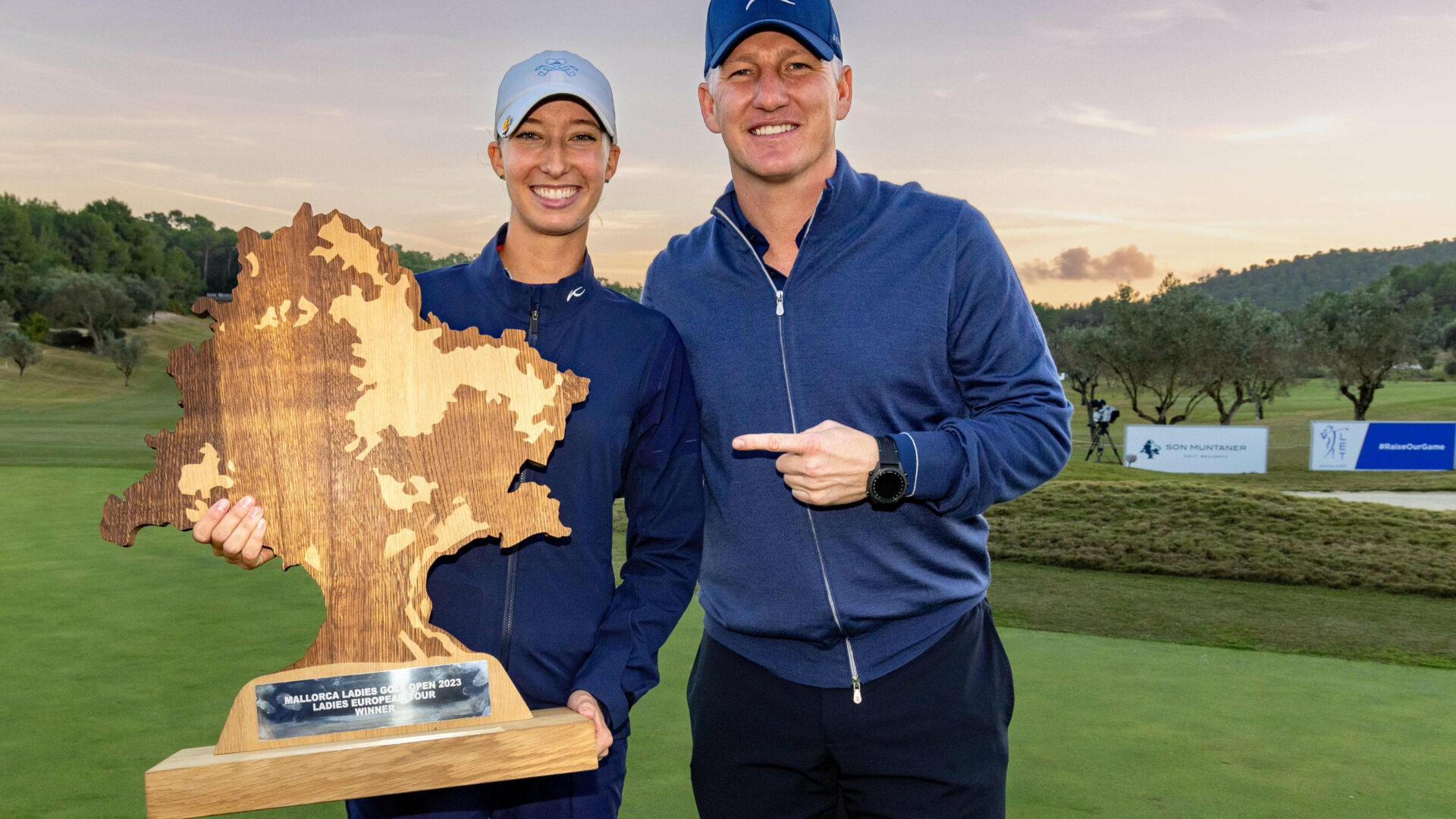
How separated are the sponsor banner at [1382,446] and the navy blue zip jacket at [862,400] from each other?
21.2 meters

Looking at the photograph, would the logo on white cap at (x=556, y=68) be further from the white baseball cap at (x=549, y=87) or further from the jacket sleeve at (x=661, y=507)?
the jacket sleeve at (x=661, y=507)

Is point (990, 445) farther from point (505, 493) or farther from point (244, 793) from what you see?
point (244, 793)

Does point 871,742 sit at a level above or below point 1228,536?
above

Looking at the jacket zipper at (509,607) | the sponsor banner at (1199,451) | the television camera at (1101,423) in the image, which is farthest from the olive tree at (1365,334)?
the jacket zipper at (509,607)

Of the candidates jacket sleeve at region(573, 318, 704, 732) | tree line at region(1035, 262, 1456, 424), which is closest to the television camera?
tree line at region(1035, 262, 1456, 424)

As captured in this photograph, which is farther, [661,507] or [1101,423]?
[1101,423]

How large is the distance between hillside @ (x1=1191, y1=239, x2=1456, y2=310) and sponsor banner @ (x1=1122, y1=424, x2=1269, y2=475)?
6273cm

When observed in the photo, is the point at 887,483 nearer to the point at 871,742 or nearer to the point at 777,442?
the point at 777,442

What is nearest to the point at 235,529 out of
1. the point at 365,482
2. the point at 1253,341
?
the point at 365,482

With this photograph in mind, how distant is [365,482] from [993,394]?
4.17 ft

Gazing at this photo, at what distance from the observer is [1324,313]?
3219 centimetres

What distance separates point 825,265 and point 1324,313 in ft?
116

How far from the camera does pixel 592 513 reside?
2.07 metres

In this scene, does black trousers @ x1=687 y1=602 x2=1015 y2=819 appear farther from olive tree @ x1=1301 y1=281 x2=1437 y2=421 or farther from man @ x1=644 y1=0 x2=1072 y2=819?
olive tree @ x1=1301 y1=281 x2=1437 y2=421
